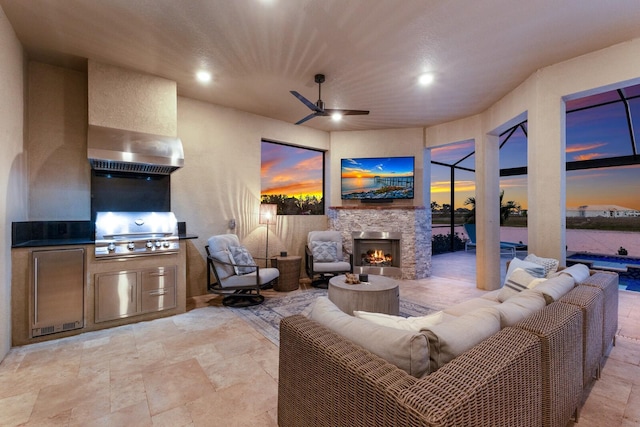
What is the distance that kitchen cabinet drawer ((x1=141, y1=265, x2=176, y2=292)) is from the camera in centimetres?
351

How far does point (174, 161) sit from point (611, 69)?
203 inches

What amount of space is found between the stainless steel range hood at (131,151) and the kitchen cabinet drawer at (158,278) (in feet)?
4.39

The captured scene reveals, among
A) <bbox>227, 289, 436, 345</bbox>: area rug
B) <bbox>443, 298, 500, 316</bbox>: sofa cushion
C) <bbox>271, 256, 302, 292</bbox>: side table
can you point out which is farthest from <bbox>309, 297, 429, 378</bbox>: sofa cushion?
<bbox>271, 256, 302, 292</bbox>: side table

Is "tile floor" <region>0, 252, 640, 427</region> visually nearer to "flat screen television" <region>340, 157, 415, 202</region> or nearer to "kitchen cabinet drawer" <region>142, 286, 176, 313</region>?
"kitchen cabinet drawer" <region>142, 286, 176, 313</region>

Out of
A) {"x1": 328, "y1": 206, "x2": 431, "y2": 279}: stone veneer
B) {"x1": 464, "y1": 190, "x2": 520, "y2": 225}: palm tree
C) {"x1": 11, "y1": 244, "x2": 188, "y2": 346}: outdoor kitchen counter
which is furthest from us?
{"x1": 464, "y1": 190, "x2": 520, "y2": 225}: palm tree

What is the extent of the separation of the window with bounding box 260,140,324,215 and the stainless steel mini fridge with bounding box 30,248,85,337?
3033 millimetres

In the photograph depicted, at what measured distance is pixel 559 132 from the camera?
3.38 m

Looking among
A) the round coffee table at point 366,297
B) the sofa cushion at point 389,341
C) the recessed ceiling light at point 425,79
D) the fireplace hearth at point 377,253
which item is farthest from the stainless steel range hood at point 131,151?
the fireplace hearth at point 377,253

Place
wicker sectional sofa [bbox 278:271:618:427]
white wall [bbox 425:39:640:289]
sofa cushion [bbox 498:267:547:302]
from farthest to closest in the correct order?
1. white wall [bbox 425:39:640:289]
2. sofa cushion [bbox 498:267:547:302]
3. wicker sectional sofa [bbox 278:271:618:427]

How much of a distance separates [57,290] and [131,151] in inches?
66.8

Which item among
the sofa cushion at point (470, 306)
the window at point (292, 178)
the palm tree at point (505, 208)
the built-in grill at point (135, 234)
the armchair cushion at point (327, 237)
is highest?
the window at point (292, 178)

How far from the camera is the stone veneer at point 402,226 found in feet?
19.1

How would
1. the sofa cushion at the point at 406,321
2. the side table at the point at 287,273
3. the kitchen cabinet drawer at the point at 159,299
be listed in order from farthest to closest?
the side table at the point at 287,273 → the kitchen cabinet drawer at the point at 159,299 → the sofa cushion at the point at 406,321

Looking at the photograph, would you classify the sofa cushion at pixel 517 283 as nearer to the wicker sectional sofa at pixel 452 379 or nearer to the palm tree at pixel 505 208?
the wicker sectional sofa at pixel 452 379
